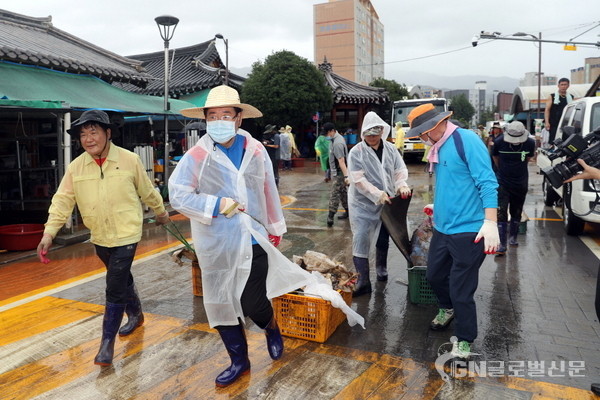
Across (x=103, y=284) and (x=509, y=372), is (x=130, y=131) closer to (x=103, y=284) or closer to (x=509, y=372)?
(x=103, y=284)

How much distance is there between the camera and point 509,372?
10.7 feet

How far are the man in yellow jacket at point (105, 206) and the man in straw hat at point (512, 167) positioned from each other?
15.1ft

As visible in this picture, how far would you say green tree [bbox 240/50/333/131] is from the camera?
19.9 metres

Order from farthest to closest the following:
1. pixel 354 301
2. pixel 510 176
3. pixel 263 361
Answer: pixel 510 176, pixel 354 301, pixel 263 361

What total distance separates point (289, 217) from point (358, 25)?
7140 centimetres

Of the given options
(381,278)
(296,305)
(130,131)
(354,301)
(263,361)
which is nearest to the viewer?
(263,361)

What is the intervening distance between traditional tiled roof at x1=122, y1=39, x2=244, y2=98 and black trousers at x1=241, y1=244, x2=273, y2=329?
14094 mm

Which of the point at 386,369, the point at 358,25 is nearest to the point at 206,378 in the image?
the point at 386,369

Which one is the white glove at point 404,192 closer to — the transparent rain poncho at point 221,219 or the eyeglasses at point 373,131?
the eyeglasses at point 373,131

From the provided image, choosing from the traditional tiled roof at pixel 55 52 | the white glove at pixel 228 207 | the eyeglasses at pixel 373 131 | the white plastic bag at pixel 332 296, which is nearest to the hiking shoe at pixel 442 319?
the white plastic bag at pixel 332 296

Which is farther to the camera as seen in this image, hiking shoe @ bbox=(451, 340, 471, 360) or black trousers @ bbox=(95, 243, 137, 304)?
black trousers @ bbox=(95, 243, 137, 304)

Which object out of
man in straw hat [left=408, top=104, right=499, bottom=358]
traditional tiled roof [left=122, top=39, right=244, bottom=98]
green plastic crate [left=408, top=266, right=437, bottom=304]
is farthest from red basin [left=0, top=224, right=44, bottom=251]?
traditional tiled roof [left=122, top=39, right=244, bottom=98]

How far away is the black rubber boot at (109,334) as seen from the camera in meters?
3.49

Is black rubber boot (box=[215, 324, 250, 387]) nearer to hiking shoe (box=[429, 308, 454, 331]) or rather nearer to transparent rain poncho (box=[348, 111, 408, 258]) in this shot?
hiking shoe (box=[429, 308, 454, 331])
